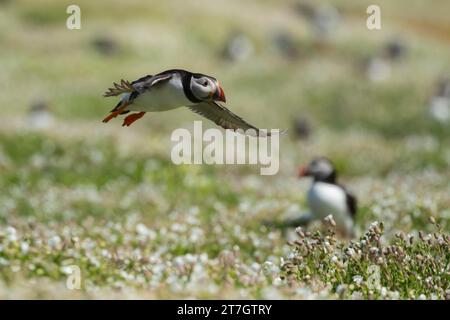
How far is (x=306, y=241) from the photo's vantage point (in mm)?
7254

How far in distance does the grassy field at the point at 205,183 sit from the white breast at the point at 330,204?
37 centimetres

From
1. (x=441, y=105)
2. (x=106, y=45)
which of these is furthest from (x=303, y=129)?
(x=106, y=45)

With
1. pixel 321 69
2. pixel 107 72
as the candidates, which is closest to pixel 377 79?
pixel 321 69

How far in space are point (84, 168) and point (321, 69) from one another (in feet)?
101

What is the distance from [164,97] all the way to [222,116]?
2.50 ft

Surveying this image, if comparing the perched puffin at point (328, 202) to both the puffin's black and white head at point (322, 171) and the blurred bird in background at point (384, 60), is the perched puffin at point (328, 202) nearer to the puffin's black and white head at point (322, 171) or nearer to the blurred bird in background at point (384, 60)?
the puffin's black and white head at point (322, 171)

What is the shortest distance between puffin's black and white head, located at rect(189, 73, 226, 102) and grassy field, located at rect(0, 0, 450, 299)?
5.27 feet

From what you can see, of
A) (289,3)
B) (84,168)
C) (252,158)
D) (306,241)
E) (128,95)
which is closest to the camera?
(128,95)

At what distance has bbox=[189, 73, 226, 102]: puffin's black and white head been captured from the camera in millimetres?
6297

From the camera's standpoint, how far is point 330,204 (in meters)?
12.9

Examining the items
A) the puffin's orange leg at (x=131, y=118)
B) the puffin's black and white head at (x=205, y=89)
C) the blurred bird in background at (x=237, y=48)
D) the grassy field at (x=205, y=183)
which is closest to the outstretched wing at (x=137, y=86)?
the puffin's black and white head at (x=205, y=89)

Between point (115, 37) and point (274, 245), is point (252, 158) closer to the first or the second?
point (274, 245)

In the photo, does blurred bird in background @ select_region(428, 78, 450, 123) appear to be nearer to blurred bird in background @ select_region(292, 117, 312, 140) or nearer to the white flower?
blurred bird in background @ select_region(292, 117, 312, 140)
